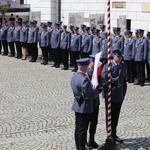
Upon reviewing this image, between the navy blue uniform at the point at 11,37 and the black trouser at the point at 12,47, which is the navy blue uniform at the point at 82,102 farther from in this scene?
the black trouser at the point at 12,47

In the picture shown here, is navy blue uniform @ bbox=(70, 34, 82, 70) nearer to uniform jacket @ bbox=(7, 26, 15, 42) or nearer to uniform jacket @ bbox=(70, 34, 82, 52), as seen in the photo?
uniform jacket @ bbox=(70, 34, 82, 52)

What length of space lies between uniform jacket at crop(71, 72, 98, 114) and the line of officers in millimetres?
4713

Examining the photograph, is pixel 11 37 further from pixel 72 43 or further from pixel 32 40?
pixel 72 43

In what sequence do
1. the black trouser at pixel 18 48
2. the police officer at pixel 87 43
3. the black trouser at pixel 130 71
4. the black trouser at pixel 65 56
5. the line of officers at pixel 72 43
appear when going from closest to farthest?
1. the line of officers at pixel 72 43
2. the black trouser at pixel 130 71
3. the police officer at pixel 87 43
4. the black trouser at pixel 65 56
5. the black trouser at pixel 18 48

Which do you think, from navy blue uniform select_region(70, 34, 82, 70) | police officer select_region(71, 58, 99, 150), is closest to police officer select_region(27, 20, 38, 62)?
navy blue uniform select_region(70, 34, 82, 70)

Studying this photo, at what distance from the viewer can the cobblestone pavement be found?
25.9ft

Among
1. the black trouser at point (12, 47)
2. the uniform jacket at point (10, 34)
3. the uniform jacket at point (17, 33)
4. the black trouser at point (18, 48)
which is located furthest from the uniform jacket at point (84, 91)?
the black trouser at point (12, 47)

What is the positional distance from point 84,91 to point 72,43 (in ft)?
29.9

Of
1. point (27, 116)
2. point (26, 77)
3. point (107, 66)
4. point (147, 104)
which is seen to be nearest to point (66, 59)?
point (26, 77)

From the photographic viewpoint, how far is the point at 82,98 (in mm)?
7105

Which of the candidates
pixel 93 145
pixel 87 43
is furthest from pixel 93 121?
pixel 87 43

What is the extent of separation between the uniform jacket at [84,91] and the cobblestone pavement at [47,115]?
0.85 meters

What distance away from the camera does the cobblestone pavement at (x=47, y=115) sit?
7.88 metres

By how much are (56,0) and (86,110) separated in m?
19.2
